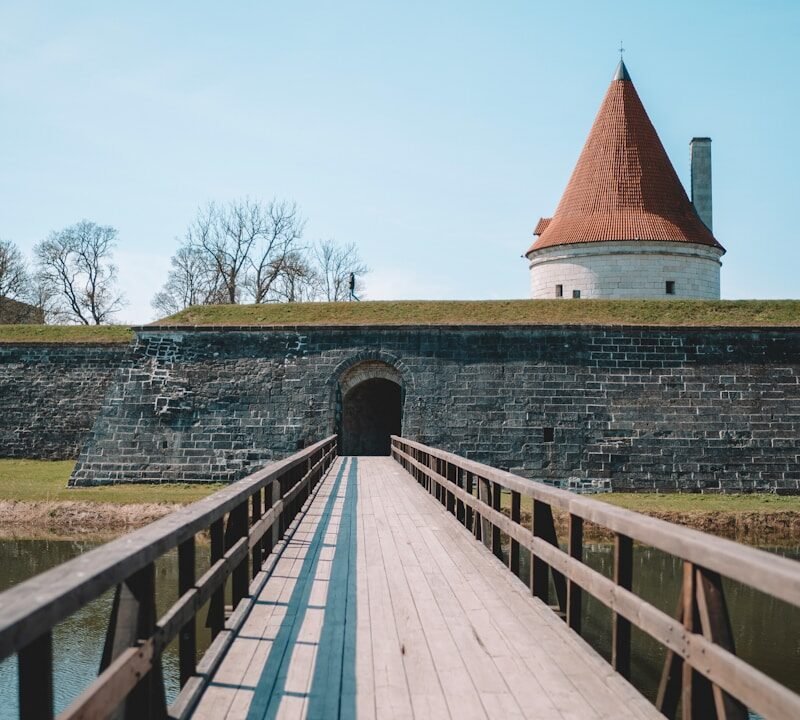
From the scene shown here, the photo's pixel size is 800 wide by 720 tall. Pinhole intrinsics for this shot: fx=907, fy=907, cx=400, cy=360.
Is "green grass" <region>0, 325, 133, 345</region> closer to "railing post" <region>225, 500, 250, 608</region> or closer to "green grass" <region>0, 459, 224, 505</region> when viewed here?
"green grass" <region>0, 459, 224, 505</region>

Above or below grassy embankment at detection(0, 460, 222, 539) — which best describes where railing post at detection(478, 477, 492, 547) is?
above

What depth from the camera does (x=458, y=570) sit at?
660 cm

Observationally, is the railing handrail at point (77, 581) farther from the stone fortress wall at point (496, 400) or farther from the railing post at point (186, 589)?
the stone fortress wall at point (496, 400)

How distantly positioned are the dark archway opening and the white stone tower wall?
6475 millimetres

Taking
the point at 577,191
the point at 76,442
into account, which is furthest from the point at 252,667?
the point at 577,191

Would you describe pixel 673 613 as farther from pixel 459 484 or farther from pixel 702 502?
pixel 702 502

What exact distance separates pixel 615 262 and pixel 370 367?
30.4 ft

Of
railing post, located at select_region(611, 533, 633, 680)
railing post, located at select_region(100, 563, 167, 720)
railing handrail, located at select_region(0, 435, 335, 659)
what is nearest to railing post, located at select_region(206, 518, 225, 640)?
railing handrail, located at select_region(0, 435, 335, 659)

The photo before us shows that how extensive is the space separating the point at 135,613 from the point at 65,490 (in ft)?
56.4

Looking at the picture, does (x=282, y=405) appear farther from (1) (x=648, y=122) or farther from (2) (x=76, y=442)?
(1) (x=648, y=122)

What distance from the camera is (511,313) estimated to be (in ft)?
73.5

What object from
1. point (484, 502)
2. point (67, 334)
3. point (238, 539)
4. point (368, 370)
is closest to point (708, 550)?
point (238, 539)

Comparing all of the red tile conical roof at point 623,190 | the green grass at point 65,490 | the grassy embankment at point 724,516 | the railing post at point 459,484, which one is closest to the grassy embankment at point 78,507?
the green grass at point 65,490

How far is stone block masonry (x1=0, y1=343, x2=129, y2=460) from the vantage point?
24078 mm
